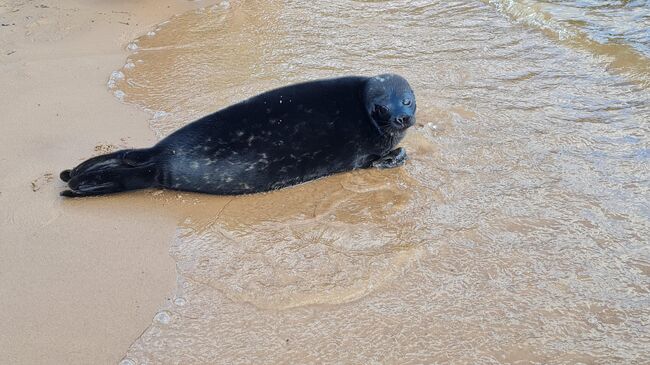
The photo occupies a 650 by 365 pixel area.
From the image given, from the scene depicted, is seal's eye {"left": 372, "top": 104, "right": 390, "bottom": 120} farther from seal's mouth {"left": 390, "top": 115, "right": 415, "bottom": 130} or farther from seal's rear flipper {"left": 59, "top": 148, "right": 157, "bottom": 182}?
seal's rear flipper {"left": 59, "top": 148, "right": 157, "bottom": 182}

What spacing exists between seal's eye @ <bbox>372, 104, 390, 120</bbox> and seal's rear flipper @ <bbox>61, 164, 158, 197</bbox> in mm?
1541

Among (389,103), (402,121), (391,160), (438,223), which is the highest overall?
(389,103)

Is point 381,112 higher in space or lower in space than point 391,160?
higher

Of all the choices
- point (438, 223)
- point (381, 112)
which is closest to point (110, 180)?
point (381, 112)

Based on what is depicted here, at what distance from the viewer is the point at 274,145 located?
400cm

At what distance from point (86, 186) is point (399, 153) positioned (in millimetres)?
2116

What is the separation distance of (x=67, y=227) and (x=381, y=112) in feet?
7.06

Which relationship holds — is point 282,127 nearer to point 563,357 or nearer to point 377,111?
point 377,111

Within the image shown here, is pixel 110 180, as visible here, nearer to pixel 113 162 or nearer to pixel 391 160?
pixel 113 162

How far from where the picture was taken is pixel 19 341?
9.23ft

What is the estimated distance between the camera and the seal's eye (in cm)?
419

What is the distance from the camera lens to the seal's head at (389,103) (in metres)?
4.19

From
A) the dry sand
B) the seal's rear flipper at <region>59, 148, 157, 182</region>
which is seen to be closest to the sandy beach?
the dry sand

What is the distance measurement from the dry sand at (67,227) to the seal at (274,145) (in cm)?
19
